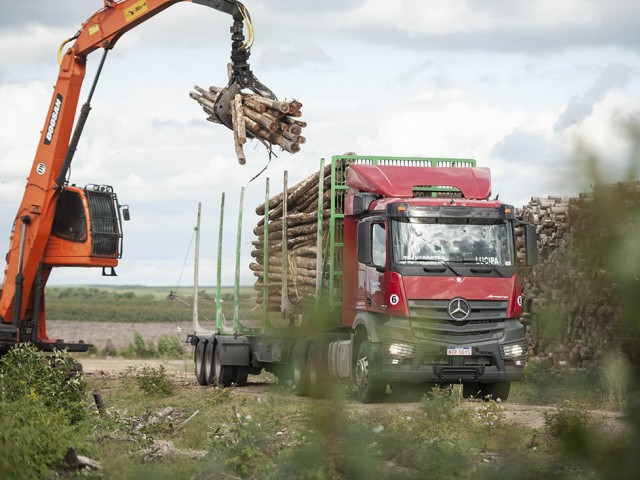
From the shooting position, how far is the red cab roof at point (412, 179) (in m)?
16.4

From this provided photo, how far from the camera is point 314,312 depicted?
12.5 ft

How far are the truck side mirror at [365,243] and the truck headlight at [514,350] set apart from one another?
2544 millimetres

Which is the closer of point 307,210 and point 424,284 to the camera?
point 424,284

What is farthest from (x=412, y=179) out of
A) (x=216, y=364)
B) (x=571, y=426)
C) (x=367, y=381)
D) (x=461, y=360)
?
(x=571, y=426)

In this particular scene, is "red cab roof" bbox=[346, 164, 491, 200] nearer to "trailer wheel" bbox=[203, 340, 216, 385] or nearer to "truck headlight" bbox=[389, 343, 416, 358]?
"truck headlight" bbox=[389, 343, 416, 358]

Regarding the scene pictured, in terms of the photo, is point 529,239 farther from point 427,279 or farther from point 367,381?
point 367,381

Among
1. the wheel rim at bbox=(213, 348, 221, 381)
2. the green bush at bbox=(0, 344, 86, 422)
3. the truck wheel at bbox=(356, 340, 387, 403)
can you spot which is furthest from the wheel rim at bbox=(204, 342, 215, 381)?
the truck wheel at bbox=(356, 340, 387, 403)

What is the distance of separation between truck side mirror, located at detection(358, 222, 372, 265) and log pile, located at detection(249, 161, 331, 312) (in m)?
1.86

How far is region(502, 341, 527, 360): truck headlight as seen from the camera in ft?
52.5

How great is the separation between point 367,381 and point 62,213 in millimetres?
7670

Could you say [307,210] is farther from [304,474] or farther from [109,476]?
[304,474]

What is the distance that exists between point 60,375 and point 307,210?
5505mm

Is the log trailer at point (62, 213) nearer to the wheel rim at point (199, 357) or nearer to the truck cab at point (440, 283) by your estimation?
the wheel rim at point (199, 357)

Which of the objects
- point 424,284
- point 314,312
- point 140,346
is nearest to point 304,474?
point 314,312
